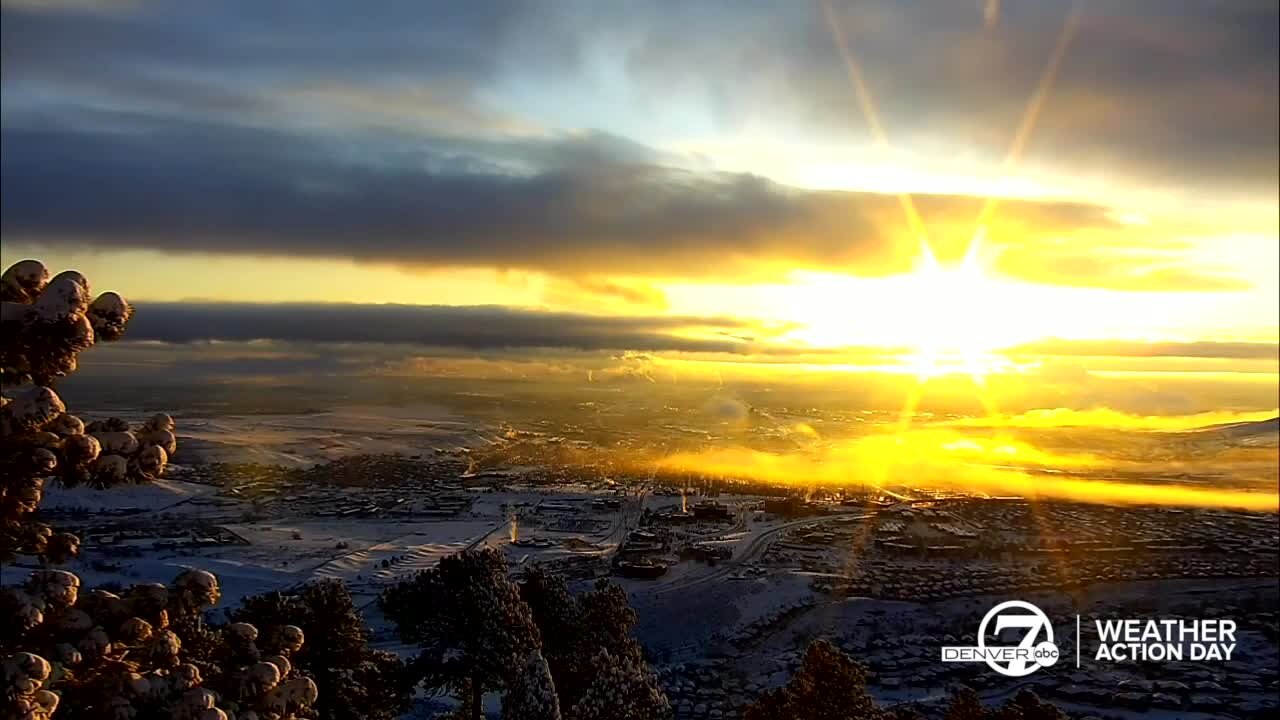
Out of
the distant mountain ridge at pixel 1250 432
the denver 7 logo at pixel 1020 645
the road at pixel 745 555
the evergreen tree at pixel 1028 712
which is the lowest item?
the denver 7 logo at pixel 1020 645

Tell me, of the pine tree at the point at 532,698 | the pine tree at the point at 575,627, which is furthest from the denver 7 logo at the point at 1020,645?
the pine tree at the point at 532,698

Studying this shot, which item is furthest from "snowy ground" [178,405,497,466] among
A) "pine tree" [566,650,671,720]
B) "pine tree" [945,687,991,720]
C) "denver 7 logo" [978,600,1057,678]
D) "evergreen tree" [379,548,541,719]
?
"pine tree" [945,687,991,720]

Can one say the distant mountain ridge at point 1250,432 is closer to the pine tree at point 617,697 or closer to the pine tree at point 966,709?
the pine tree at point 966,709

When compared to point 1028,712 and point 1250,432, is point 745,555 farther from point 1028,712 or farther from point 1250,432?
point 1028,712

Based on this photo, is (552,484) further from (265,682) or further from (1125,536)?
(265,682)

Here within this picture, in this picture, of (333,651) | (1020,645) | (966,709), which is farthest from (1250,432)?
(333,651)
